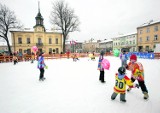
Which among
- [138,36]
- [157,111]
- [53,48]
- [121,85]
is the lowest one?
[157,111]

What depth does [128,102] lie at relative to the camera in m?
3.51

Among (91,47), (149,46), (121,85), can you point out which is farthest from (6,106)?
(91,47)

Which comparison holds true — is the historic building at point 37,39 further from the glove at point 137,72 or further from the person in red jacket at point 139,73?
the glove at point 137,72

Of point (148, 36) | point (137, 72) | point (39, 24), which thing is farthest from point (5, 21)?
point (148, 36)

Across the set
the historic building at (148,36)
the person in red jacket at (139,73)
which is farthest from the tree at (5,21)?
the historic building at (148,36)

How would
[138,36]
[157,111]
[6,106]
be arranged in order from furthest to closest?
[138,36]
[6,106]
[157,111]

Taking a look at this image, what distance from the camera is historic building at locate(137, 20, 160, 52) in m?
33.9

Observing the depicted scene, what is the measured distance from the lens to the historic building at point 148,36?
33.9 m

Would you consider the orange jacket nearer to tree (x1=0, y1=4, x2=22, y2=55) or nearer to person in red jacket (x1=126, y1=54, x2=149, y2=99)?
person in red jacket (x1=126, y1=54, x2=149, y2=99)

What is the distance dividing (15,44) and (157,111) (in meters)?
37.0

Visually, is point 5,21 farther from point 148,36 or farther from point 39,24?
point 148,36

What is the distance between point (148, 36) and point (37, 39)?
1422 inches

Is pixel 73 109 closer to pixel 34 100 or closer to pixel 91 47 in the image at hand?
pixel 34 100

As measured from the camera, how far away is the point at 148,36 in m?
36.5
